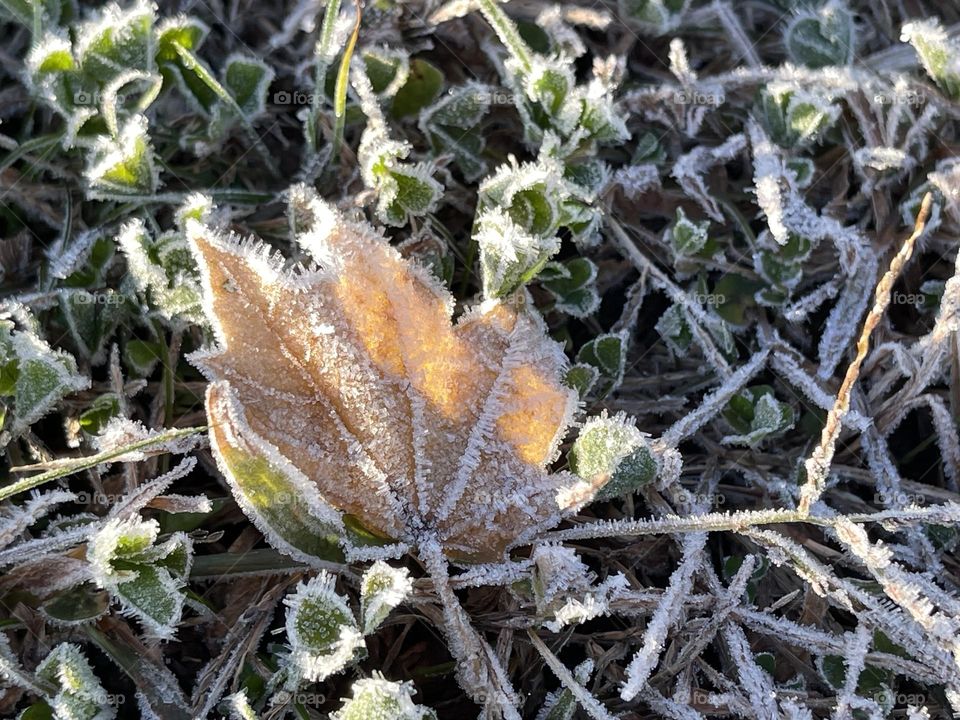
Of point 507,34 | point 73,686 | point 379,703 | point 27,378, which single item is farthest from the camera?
point 507,34

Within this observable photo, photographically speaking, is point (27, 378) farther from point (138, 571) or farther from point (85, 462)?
point (138, 571)

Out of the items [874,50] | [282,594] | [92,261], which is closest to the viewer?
[282,594]

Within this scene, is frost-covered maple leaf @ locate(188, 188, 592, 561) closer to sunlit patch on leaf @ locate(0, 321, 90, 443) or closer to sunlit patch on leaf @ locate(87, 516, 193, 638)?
sunlit patch on leaf @ locate(87, 516, 193, 638)

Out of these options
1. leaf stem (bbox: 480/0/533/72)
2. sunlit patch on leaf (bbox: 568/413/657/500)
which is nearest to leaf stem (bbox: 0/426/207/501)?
sunlit patch on leaf (bbox: 568/413/657/500)

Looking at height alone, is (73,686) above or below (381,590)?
below

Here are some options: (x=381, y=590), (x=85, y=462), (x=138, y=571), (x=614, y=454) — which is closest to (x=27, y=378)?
(x=85, y=462)

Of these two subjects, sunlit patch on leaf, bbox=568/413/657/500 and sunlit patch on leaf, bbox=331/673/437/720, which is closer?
sunlit patch on leaf, bbox=331/673/437/720

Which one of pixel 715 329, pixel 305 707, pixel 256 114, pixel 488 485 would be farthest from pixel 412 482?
pixel 256 114

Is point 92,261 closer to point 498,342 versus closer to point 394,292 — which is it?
point 394,292
